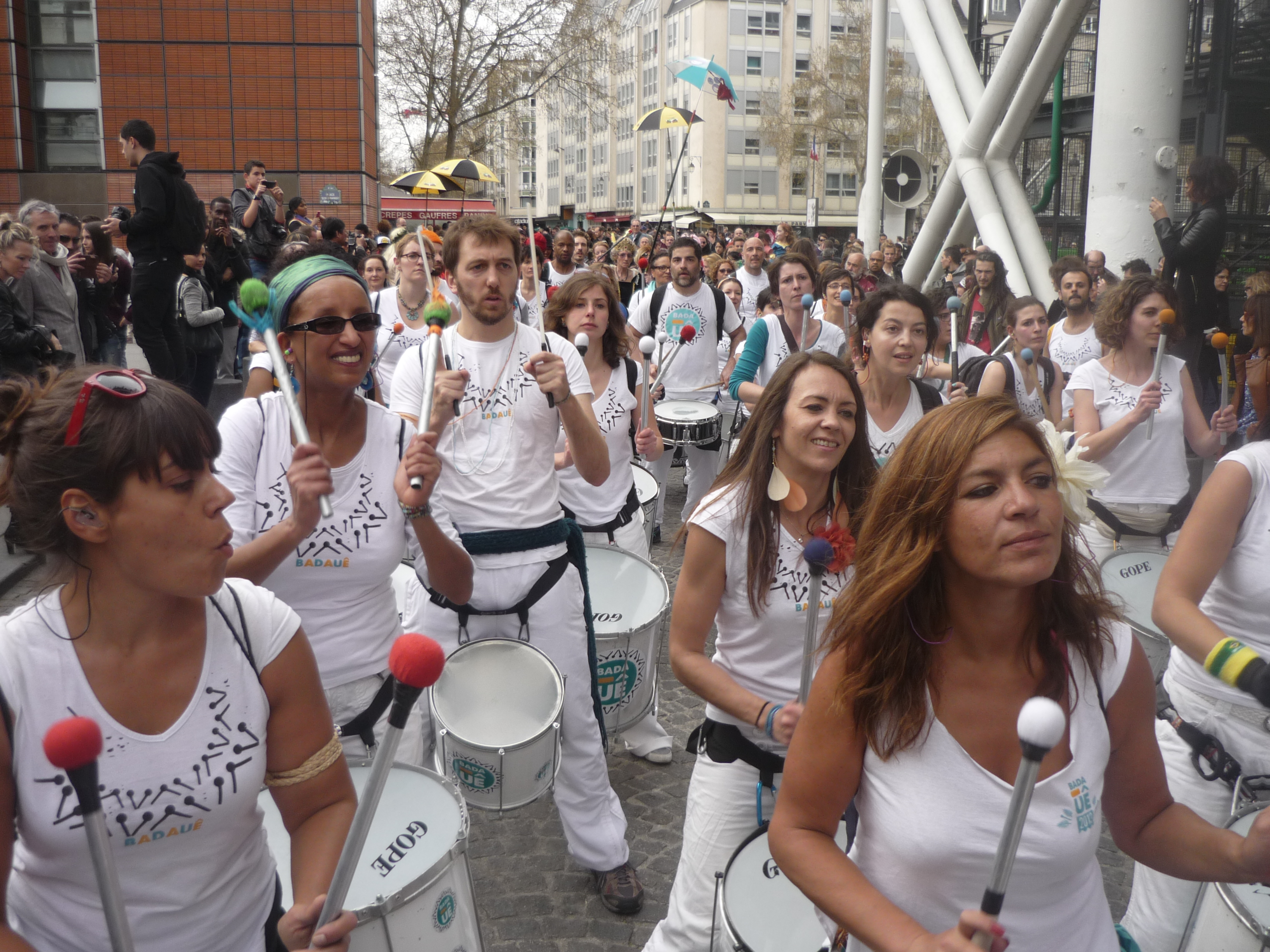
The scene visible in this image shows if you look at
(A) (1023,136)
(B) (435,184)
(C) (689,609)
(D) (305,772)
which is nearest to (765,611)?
(C) (689,609)

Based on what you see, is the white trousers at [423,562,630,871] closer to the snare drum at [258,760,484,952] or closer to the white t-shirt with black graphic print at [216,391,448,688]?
the white t-shirt with black graphic print at [216,391,448,688]

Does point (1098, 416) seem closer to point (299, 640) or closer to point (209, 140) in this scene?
point (299, 640)

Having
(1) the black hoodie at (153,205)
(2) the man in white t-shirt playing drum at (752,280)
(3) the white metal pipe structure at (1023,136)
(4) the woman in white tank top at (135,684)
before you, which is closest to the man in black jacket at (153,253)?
(1) the black hoodie at (153,205)

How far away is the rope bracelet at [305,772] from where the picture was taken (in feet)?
6.58

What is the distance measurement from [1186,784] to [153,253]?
27.3ft

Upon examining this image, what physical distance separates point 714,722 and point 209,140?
1197 inches

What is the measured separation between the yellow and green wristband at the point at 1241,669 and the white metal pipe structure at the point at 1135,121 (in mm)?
9319

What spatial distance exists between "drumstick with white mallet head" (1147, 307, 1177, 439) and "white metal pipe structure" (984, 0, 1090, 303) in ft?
26.7

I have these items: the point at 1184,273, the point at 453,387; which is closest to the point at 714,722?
the point at 453,387

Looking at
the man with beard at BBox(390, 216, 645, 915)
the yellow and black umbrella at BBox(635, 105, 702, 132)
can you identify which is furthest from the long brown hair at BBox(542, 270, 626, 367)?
the yellow and black umbrella at BBox(635, 105, 702, 132)

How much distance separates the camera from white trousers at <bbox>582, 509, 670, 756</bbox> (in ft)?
16.0

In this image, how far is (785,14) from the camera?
70.9 meters

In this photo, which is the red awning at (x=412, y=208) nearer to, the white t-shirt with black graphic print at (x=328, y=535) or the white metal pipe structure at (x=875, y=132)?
the white metal pipe structure at (x=875, y=132)

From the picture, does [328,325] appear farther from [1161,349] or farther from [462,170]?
[462,170]
